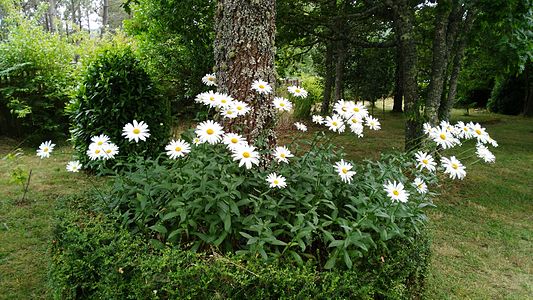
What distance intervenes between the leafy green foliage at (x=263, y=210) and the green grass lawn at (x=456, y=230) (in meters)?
0.71

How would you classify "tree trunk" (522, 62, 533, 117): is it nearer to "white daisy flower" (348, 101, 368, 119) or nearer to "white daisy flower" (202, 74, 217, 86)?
"white daisy flower" (348, 101, 368, 119)

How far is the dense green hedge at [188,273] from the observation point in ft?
4.83

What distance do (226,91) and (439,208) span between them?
2.57 metres

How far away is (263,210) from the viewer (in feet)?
5.82

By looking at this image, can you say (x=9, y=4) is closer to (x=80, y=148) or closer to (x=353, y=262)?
(x=80, y=148)

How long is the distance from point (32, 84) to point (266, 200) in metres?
4.91

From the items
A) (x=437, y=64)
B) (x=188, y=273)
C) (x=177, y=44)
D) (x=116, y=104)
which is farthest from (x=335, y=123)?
(x=177, y=44)

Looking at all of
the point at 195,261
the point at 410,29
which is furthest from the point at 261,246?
the point at 410,29

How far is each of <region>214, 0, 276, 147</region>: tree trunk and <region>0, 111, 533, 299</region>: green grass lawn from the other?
1.11 meters

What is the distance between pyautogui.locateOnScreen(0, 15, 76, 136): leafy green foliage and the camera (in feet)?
17.6

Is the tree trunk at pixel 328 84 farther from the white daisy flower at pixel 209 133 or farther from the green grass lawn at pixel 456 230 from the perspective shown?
the white daisy flower at pixel 209 133

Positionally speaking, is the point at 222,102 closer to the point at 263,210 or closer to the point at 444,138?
the point at 263,210

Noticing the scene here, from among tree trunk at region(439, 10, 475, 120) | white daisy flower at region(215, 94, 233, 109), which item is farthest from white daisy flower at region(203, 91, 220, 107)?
tree trunk at region(439, 10, 475, 120)

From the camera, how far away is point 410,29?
4.21 metres
